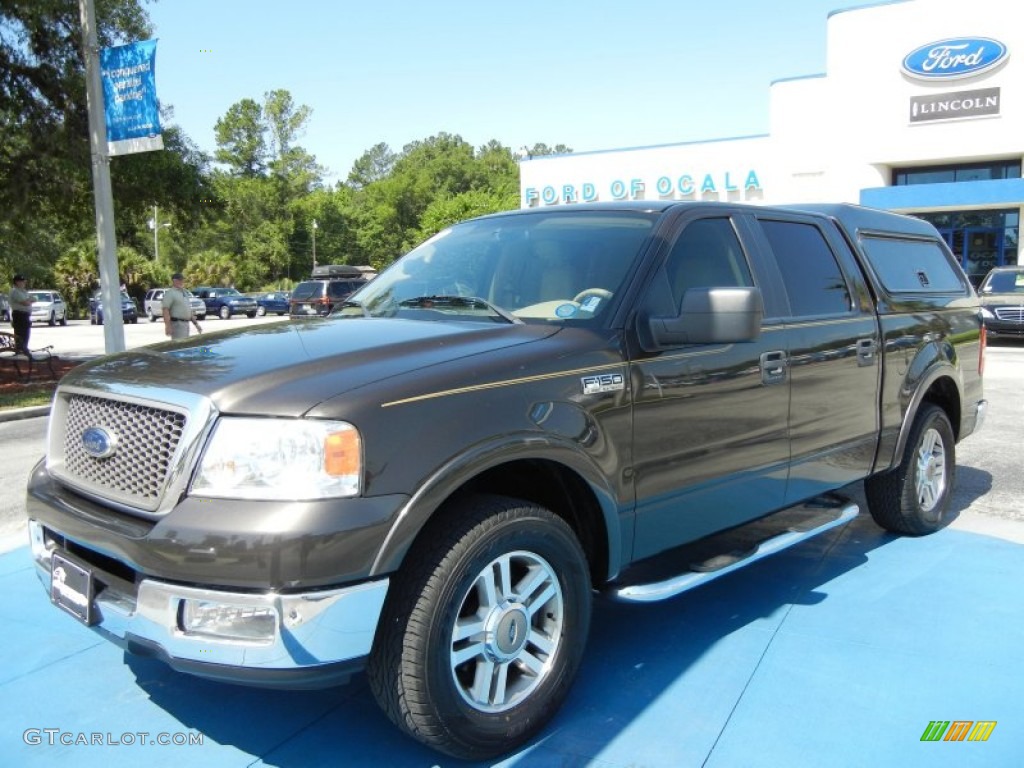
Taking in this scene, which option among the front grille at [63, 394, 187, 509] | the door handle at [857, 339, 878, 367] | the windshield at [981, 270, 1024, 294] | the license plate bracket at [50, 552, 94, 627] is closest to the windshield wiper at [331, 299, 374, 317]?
the front grille at [63, 394, 187, 509]

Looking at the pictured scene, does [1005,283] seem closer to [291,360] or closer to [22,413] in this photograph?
[22,413]

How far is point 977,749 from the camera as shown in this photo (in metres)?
3.04

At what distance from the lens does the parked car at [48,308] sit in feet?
124

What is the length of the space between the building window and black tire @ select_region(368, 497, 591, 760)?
29.7m

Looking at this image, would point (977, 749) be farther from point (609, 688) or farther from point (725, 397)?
point (725, 397)

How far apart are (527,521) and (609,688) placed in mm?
1008

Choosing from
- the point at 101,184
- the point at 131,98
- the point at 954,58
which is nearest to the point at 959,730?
the point at 131,98

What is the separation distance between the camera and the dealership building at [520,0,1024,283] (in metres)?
26.7

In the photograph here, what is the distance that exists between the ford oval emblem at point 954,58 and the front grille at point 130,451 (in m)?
30.0

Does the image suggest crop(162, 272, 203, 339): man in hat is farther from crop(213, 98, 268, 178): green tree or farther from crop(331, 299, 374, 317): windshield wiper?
crop(213, 98, 268, 178): green tree

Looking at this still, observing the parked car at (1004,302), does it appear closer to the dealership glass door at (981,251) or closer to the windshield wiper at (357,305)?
the dealership glass door at (981,251)

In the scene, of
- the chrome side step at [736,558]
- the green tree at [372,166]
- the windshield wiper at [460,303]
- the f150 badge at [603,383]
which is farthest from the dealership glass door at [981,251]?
the green tree at [372,166]

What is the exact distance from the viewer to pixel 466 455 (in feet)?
8.97

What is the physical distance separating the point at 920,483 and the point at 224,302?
44644 millimetres
